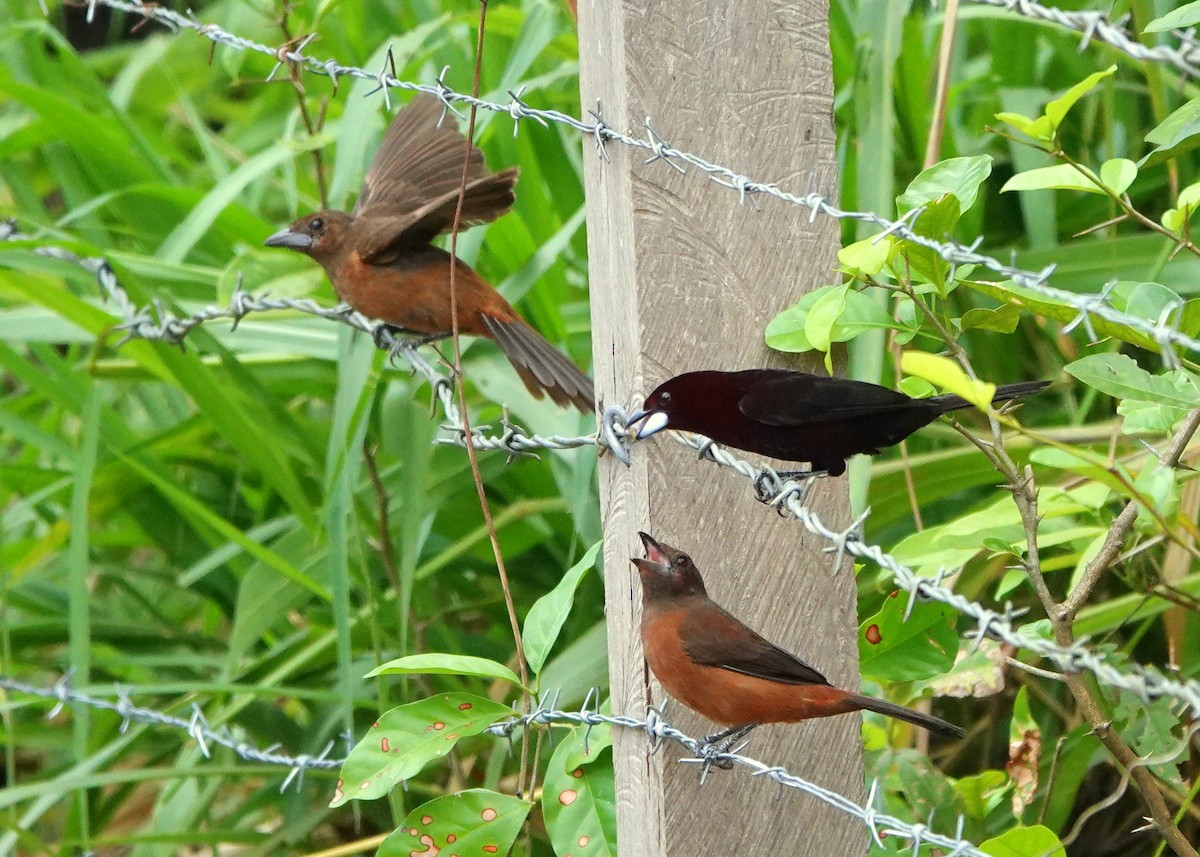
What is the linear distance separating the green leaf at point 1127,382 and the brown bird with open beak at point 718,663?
1.35 ft

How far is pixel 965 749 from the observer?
2.58 m

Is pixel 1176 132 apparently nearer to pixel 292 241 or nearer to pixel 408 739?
pixel 408 739

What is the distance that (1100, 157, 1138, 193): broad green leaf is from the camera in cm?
128

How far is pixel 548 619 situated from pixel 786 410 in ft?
1.38

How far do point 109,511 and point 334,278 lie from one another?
33.3 inches

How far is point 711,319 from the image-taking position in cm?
148

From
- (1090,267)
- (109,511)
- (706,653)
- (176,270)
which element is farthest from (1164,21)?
(109,511)

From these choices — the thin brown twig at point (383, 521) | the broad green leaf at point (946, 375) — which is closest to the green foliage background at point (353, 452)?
the thin brown twig at point (383, 521)

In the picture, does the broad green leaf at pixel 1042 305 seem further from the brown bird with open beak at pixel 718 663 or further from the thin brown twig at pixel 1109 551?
the brown bird with open beak at pixel 718 663

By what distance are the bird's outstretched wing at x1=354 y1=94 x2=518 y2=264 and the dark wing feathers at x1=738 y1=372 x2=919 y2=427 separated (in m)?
1.12

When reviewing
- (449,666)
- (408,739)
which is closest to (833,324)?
(449,666)

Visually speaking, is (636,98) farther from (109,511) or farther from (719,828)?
(109,511)

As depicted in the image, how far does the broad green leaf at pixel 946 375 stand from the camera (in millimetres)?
952

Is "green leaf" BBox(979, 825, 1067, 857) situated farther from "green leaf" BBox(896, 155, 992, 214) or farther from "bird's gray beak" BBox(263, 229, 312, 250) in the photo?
"bird's gray beak" BBox(263, 229, 312, 250)
